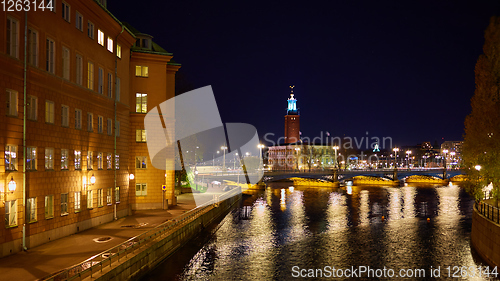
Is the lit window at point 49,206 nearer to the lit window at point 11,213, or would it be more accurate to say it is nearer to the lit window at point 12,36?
the lit window at point 11,213

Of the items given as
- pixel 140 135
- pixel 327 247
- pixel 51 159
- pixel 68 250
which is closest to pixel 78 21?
pixel 51 159

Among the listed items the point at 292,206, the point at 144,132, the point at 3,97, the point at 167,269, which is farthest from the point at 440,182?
the point at 3,97

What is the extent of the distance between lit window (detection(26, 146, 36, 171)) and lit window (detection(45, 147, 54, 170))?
3.94 ft

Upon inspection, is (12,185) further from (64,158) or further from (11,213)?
(64,158)

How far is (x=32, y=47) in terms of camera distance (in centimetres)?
2173

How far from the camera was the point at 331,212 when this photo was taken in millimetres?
54156

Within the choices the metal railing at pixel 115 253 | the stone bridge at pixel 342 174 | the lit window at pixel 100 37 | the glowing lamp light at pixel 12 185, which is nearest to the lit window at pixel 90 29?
the lit window at pixel 100 37

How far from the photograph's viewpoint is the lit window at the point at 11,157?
19853 millimetres

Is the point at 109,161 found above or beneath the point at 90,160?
beneath

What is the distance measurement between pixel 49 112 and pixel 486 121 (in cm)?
2725

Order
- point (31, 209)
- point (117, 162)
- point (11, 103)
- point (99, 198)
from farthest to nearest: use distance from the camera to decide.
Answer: point (117, 162)
point (99, 198)
point (31, 209)
point (11, 103)

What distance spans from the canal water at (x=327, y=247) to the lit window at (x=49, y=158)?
8271 mm

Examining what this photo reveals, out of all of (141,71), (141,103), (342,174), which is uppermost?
(141,71)

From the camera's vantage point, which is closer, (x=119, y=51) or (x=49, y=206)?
(x=49, y=206)
